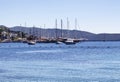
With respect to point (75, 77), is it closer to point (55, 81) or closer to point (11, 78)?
point (55, 81)

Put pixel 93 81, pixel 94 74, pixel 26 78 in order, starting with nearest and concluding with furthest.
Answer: pixel 93 81 → pixel 26 78 → pixel 94 74

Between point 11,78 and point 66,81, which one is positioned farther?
point 11,78

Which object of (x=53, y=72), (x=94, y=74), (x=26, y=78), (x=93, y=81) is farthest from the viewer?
(x=53, y=72)

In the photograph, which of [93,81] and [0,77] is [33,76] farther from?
[93,81]

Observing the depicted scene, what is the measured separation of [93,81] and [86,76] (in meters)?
4.83

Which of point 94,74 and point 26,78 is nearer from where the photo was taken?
point 26,78

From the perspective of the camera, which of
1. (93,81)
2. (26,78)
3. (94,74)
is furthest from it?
(94,74)

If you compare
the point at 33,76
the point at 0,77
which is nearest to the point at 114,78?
the point at 33,76

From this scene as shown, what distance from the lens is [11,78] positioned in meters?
48.4

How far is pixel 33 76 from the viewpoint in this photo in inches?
1980

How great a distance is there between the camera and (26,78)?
4819 cm

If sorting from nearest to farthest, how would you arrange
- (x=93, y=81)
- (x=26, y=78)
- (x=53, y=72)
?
(x=93, y=81)
(x=26, y=78)
(x=53, y=72)

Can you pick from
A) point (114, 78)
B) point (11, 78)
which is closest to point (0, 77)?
point (11, 78)

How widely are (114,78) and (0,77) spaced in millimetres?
13427
